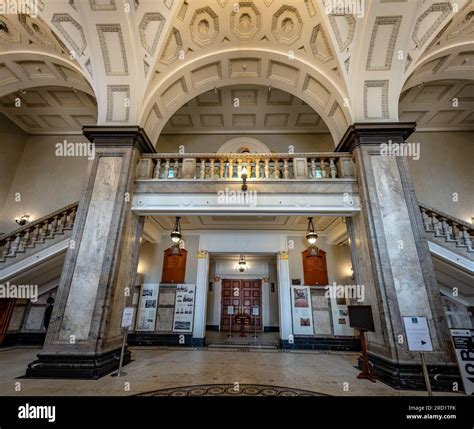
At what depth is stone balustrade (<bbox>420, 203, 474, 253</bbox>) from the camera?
15.6 ft

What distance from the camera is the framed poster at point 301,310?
7242 millimetres

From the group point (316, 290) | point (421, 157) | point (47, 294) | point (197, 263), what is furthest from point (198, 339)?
point (421, 157)

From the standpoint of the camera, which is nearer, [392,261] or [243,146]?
[392,261]

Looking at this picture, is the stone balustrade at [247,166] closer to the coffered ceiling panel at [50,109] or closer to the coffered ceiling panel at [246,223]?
the coffered ceiling panel at [246,223]

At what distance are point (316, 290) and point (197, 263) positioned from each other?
395 centimetres

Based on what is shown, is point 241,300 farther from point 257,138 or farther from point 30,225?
point 30,225

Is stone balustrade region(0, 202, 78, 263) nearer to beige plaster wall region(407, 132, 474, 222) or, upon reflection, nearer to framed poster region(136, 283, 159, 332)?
framed poster region(136, 283, 159, 332)

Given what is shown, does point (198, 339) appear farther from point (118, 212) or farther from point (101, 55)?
point (101, 55)

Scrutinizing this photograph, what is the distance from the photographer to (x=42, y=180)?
809cm

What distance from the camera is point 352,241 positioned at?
4.96 meters

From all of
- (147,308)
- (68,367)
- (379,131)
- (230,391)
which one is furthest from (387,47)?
(147,308)

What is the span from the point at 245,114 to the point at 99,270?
6.22m

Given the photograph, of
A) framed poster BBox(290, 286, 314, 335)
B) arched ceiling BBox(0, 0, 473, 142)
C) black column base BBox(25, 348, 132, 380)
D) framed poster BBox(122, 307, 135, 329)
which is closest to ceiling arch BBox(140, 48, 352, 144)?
arched ceiling BBox(0, 0, 473, 142)

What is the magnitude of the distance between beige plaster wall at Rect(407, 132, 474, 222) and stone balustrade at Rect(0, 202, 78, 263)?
9861 mm
